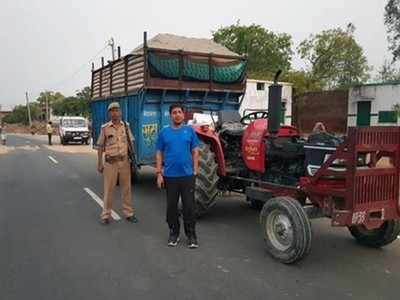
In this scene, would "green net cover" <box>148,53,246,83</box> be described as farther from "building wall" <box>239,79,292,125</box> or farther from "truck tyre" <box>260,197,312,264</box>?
"building wall" <box>239,79,292,125</box>

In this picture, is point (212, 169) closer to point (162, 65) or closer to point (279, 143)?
point (279, 143)

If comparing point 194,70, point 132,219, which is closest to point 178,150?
point 132,219

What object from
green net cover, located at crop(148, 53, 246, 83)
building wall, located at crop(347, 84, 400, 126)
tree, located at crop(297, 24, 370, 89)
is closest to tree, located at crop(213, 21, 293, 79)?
tree, located at crop(297, 24, 370, 89)

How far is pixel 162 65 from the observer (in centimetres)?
1052

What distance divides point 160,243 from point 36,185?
22.4 feet

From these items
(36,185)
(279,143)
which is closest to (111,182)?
(279,143)

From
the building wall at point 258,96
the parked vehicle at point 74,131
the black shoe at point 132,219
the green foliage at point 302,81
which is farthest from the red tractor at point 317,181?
the green foliage at point 302,81

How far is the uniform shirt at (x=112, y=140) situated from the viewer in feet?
26.6

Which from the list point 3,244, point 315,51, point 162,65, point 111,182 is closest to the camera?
point 3,244

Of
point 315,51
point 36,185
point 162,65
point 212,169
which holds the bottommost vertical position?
point 36,185

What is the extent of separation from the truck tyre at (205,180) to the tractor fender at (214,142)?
0.10 metres

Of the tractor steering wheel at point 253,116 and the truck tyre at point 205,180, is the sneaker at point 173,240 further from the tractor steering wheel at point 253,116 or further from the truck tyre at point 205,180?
the tractor steering wheel at point 253,116

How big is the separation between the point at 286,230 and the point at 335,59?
46.0 metres

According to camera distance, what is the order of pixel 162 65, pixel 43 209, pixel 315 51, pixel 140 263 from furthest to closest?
pixel 315 51 < pixel 162 65 < pixel 43 209 < pixel 140 263
